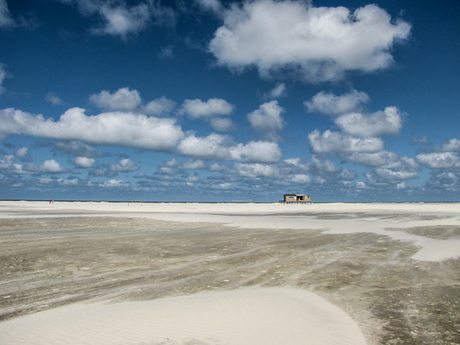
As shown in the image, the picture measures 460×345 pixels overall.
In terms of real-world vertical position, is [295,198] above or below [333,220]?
above

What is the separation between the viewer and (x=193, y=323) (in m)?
5.48

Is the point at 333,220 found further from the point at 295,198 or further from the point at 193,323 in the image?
the point at 295,198

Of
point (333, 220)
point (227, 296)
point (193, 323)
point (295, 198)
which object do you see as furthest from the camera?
point (295, 198)

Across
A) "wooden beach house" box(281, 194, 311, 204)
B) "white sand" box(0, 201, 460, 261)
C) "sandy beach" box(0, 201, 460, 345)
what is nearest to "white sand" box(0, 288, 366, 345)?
"sandy beach" box(0, 201, 460, 345)

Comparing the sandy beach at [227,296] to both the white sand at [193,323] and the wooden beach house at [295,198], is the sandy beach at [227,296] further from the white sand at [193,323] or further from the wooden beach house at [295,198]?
the wooden beach house at [295,198]

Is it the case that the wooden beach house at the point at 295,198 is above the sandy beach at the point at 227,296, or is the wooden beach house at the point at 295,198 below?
above

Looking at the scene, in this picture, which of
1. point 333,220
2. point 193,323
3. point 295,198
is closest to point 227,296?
point 193,323

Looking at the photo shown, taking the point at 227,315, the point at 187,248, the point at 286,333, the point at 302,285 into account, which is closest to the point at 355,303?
the point at 302,285

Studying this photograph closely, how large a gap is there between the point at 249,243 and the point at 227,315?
9638 millimetres

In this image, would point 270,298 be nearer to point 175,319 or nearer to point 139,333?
point 175,319

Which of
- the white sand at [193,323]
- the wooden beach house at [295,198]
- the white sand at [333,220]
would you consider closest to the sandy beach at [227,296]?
the white sand at [193,323]

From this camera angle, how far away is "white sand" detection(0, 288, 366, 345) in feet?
15.9

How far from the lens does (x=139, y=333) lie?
16.6 feet

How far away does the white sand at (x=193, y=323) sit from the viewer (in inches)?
191
